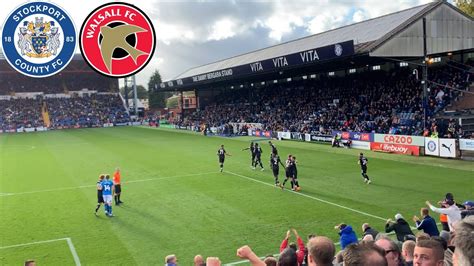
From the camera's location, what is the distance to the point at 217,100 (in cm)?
8094

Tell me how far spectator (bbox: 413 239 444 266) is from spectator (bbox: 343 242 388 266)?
1.05 m

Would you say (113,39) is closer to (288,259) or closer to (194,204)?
(288,259)

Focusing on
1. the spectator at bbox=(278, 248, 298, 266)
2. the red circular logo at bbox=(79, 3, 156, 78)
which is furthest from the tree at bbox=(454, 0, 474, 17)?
the spectator at bbox=(278, 248, 298, 266)

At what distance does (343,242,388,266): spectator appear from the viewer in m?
3.32

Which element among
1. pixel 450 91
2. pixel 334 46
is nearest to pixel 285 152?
pixel 334 46

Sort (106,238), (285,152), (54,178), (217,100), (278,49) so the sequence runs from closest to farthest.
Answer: (106,238), (54,178), (285,152), (278,49), (217,100)

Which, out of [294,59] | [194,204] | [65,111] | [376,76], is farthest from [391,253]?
[65,111]

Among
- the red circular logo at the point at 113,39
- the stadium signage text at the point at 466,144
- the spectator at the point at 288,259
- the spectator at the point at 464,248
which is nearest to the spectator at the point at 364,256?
the spectator at the point at 464,248

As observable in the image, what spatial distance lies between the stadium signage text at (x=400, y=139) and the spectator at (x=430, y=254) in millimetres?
28163

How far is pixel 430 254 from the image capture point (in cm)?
422

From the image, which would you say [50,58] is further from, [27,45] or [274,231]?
[274,231]

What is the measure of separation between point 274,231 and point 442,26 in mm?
30837

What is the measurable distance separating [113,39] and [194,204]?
1305 cm

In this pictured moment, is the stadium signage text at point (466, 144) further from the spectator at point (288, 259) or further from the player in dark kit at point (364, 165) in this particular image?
the spectator at point (288, 259)
